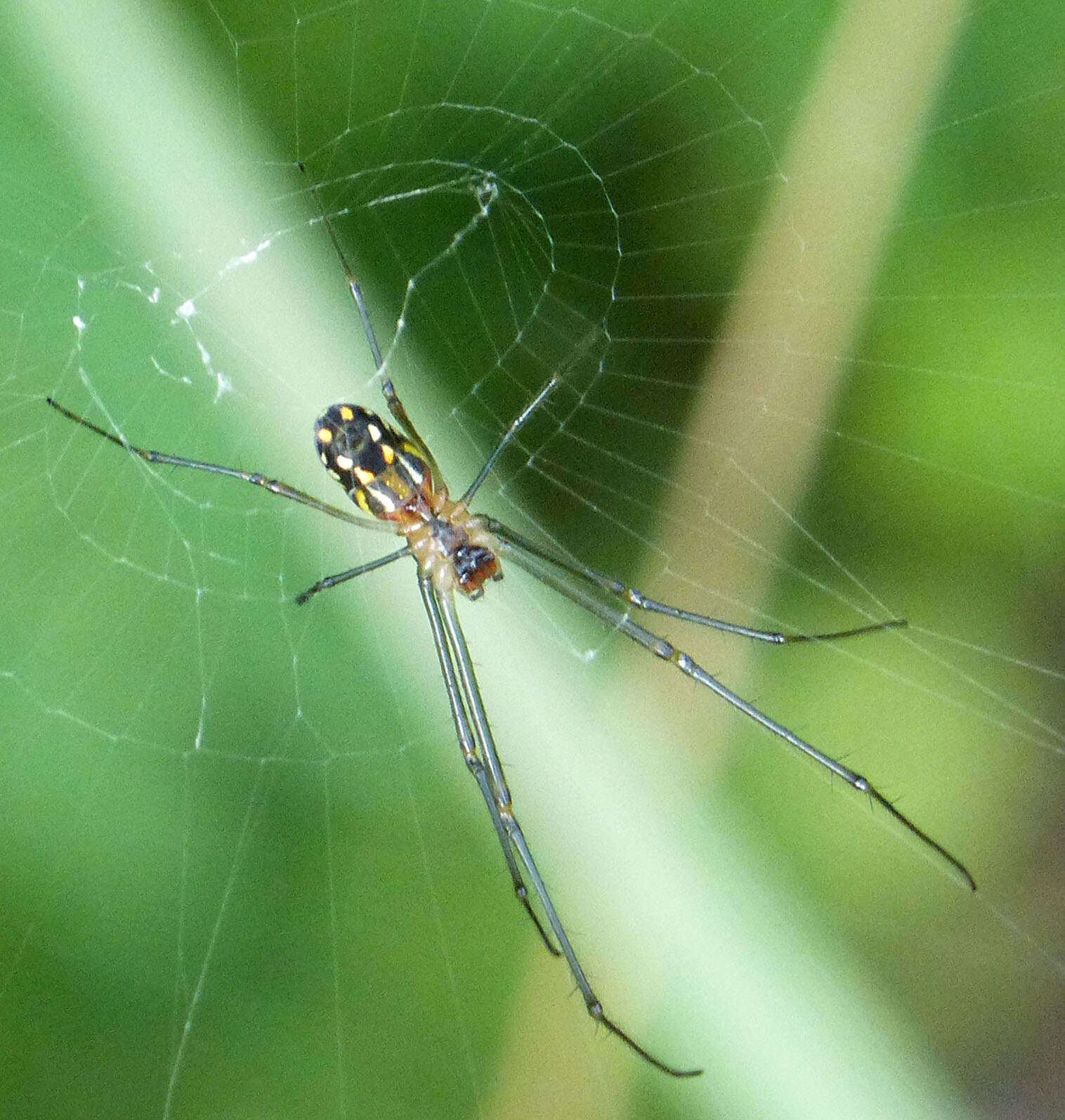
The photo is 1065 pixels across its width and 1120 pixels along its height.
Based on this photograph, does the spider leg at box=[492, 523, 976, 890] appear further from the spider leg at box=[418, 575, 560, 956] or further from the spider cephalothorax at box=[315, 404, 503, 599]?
the spider leg at box=[418, 575, 560, 956]

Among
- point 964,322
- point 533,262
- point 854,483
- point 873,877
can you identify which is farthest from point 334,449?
point 873,877

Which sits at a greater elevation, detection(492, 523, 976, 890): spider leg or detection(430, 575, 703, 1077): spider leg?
detection(492, 523, 976, 890): spider leg

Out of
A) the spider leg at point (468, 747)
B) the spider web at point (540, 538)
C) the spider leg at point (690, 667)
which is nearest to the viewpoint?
the spider web at point (540, 538)

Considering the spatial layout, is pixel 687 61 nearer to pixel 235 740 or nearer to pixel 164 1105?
pixel 235 740

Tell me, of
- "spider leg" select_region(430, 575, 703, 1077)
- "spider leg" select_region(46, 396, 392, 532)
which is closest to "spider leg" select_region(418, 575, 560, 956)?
"spider leg" select_region(430, 575, 703, 1077)

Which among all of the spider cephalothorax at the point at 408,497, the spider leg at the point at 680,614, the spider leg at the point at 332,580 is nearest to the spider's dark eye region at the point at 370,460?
the spider cephalothorax at the point at 408,497

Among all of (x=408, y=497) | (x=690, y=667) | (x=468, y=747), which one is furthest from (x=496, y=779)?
(x=408, y=497)

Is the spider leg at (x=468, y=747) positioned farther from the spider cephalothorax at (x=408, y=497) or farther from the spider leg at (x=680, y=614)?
the spider leg at (x=680, y=614)
